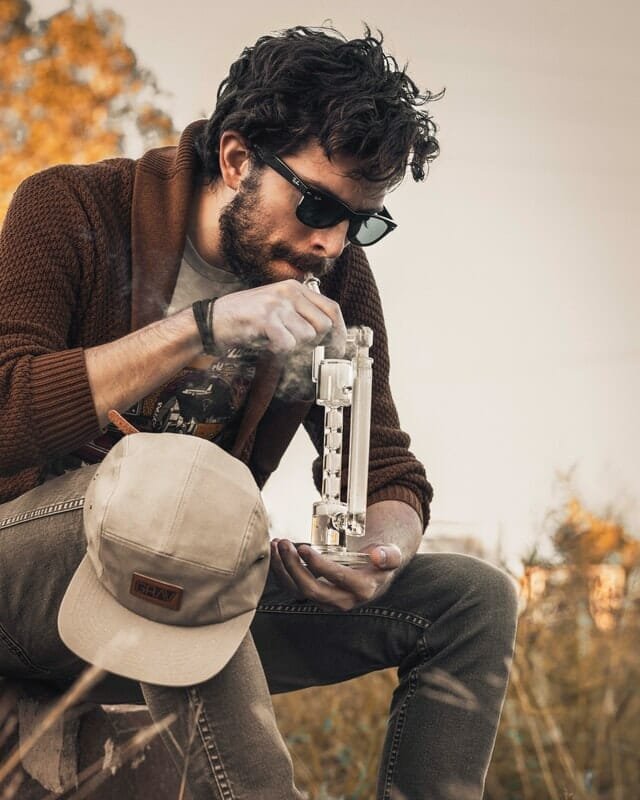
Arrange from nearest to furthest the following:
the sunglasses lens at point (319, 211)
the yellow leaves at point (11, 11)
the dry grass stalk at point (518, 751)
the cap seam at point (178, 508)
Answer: the cap seam at point (178, 508) < the sunglasses lens at point (319, 211) < the dry grass stalk at point (518, 751) < the yellow leaves at point (11, 11)

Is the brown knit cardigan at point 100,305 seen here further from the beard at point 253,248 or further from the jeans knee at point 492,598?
the jeans knee at point 492,598

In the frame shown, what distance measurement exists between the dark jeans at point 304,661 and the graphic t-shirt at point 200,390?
429 millimetres

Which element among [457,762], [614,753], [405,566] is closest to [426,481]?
[405,566]

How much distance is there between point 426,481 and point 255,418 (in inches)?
18.6

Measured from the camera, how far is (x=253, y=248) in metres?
2.61

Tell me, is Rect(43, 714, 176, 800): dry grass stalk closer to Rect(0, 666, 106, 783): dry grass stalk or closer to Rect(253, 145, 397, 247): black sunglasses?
Rect(0, 666, 106, 783): dry grass stalk

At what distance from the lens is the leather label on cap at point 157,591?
154 cm

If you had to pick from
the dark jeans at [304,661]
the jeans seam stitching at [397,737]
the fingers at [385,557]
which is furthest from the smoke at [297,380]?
the jeans seam stitching at [397,737]

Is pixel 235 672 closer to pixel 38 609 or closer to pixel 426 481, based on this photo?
pixel 38 609

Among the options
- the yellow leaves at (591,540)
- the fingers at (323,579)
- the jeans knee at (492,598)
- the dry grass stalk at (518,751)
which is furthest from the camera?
the yellow leaves at (591,540)

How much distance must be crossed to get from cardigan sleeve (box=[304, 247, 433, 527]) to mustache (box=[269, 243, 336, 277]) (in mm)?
183

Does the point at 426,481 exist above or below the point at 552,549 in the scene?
above

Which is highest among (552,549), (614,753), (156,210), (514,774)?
(156,210)

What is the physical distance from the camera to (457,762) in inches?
81.4
